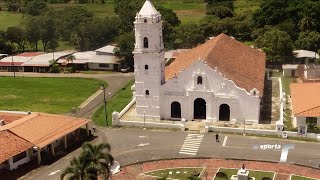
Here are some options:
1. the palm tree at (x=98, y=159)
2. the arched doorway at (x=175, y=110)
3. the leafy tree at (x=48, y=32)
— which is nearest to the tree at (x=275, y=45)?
the arched doorway at (x=175, y=110)

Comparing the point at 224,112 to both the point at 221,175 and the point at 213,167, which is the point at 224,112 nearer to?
the point at 213,167

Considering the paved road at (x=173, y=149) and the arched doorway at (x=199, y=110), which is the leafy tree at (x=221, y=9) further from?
the paved road at (x=173, y=149)

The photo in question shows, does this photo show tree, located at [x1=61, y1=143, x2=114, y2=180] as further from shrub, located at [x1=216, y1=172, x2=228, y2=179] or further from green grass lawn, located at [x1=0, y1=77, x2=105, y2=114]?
green grass lawn, located at [x1=0, y1=77, x2=105, y2=114]

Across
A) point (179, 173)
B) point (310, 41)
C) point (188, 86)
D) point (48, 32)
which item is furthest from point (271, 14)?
point (179, 173)

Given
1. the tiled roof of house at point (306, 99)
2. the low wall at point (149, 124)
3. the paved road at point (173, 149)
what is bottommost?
the paved road at point (173, 149)

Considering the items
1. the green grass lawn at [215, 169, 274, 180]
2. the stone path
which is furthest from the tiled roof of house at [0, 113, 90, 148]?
the green grass lawn at [215, 169, 274, 180]

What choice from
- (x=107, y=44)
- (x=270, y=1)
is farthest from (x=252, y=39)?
(x=107, y=44)
